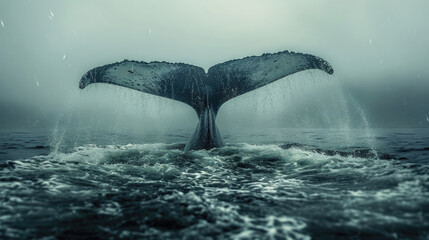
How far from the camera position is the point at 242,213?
10.4 ft

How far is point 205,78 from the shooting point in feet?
25.1

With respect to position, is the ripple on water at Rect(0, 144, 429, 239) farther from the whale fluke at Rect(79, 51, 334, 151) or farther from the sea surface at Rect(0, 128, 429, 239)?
the whale fluke at Rect(79, 51, 334, 151)

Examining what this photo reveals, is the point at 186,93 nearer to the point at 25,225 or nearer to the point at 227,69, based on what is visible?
the point at 227,69

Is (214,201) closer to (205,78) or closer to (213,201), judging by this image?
(213,201)

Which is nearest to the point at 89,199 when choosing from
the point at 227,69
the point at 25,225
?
the point at 25,225

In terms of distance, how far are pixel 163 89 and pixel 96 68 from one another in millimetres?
1595

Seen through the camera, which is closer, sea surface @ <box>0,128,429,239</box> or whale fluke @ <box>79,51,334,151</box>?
sea surface @ <box>0,128,429,239</box>

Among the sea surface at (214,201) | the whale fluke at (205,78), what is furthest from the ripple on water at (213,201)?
the whale fluke at (205,78)

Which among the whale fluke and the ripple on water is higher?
the whale fluke

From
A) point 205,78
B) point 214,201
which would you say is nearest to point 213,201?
point 214,201

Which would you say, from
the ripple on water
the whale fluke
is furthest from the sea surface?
the whale fluke

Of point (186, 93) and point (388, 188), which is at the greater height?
point (186, 93)

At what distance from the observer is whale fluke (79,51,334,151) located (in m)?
6.79

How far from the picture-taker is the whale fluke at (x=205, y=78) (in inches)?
267
